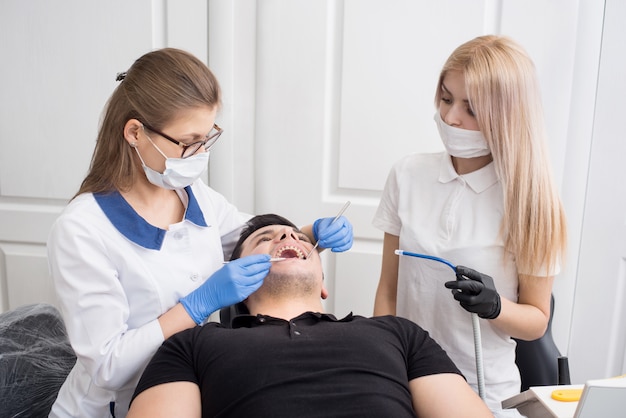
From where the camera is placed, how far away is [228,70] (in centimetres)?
208

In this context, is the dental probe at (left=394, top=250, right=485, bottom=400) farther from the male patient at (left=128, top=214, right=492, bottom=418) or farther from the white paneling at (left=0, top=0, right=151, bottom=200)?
the white paneling at (left=0, top=0, right=151, bottom=200)

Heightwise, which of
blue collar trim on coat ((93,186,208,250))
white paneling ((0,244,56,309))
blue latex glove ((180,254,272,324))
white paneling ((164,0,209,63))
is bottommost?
white paneling ((0,244,56,309))

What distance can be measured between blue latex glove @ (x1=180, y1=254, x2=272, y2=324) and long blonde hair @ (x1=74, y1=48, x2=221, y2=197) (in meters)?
0.32

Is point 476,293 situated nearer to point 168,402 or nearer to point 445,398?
point 445,398

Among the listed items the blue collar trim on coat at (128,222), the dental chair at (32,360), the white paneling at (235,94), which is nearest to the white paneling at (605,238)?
the white paneling at (235,94)

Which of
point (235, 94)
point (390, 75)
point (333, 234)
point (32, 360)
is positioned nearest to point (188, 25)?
point (235, 94)

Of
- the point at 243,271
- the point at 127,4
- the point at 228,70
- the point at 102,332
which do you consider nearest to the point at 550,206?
the point at 243,271

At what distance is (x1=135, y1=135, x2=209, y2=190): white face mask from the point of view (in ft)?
4.22

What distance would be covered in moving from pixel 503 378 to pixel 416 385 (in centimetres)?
38

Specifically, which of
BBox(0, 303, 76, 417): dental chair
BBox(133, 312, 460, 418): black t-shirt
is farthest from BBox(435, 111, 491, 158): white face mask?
BBox(0, 303, 76, 417): dental chair

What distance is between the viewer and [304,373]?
119 cm

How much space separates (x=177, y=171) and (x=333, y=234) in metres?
0.54

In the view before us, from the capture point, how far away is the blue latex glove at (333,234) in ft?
5.30

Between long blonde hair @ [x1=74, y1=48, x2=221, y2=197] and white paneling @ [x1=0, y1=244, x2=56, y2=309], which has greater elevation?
long blonde hair @ [x1=74, y1=48, x2=221, y2=197]
